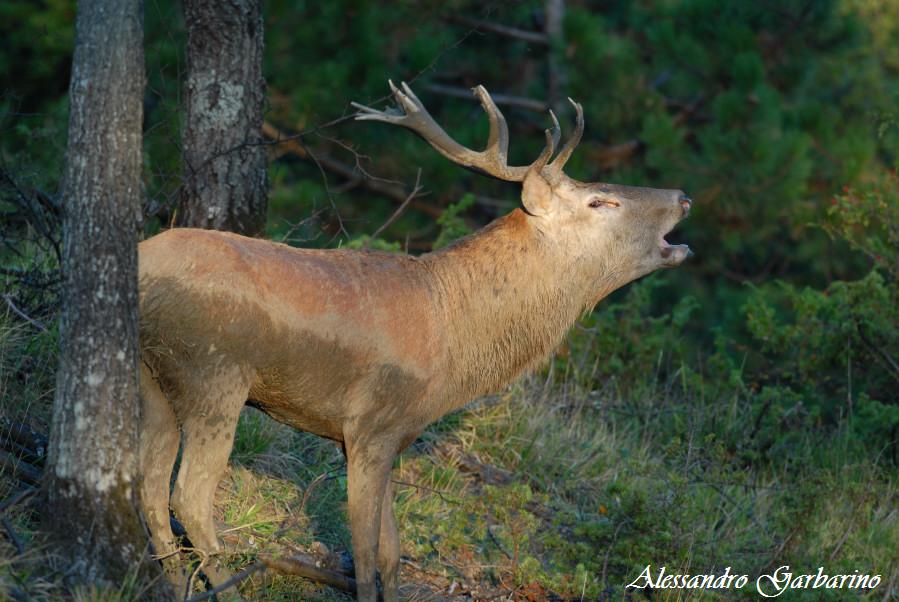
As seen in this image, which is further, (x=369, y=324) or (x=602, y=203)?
(x=602, y=203)

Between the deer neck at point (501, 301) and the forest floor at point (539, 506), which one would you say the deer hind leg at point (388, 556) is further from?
the deer neck at point (501, 301)

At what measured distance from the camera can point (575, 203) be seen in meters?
5.97

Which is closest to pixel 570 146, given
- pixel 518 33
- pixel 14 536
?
A: pixel 14 536

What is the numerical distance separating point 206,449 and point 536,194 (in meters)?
2.09

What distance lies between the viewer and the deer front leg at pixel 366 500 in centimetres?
518

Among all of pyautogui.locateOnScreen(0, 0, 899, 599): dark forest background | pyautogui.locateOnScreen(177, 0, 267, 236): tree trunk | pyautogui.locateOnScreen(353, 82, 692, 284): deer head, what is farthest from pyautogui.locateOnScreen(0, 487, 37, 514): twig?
pyautogui.locateOnScreen(353, 82, 692, 284): deer head

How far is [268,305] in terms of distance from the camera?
489cm

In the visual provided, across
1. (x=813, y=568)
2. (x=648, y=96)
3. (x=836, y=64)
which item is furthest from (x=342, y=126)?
(x=813, y=568)

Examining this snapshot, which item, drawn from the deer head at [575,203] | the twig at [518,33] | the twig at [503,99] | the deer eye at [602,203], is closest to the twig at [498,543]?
the deer head at [575,203]

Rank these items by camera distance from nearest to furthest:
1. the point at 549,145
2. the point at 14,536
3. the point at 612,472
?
1. the point at 14,536
2. the point at 549,145
3. the point at 612,472

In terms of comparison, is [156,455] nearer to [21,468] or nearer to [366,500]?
[21,468]

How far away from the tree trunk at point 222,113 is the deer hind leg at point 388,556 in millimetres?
1993

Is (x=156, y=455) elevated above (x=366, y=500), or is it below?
above

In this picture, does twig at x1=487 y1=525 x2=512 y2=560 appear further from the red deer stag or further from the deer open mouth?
the deer open mouth
